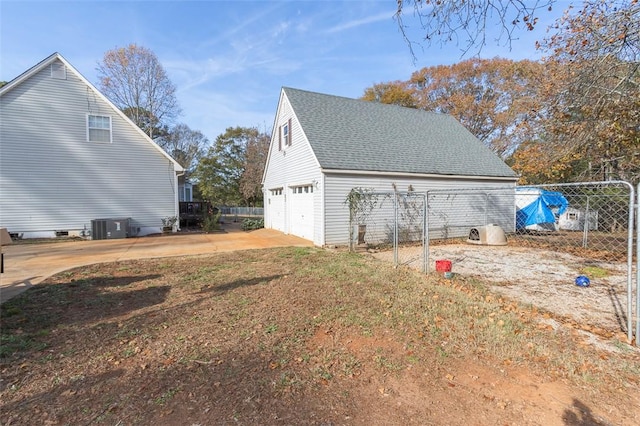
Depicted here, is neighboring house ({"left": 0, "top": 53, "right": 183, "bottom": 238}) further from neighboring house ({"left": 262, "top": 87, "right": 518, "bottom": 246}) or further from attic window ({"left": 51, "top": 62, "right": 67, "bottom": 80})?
neighboring house ({"left": 262, "top": 87, "right": 518, "bottom": 246})

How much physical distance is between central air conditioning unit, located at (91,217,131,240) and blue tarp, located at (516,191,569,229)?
64.1 ft

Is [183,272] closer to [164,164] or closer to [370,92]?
[164,164]

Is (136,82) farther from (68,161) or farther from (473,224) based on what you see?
(473,224)

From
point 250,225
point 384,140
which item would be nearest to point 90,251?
point 250,225

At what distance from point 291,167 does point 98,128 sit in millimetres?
9141

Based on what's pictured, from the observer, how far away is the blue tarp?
16156 mm

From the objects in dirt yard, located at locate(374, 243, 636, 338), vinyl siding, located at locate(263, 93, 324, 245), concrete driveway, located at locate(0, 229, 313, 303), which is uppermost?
vinyl siding, located at locate(263, 93, 324, 245)

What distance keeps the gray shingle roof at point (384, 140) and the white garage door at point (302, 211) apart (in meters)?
2.06

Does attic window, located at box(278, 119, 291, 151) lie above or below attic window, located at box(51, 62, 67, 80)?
below

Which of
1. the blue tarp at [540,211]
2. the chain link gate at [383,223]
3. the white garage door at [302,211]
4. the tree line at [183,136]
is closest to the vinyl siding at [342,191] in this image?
the chain link gate at [383,223]

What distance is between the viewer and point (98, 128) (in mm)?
13969

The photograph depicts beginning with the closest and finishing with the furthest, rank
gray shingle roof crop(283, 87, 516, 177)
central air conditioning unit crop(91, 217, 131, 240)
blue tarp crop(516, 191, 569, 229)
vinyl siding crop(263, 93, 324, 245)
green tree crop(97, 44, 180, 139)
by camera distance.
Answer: vinyl siding crop(263, 93, 324, 245), gray shingle roof crop(283, 87, 516, 177), central air conditioning unit crop(91, 217, 131, 240), blue tarp crop(516, 191, 569, 229), green tree crop(97, 44, 180, 139)

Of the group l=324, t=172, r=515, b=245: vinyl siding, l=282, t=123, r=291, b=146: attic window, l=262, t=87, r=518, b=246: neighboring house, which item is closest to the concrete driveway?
l=324, t=172, r=515, b=245: vinyl siding

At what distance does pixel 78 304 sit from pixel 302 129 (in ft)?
29.7
